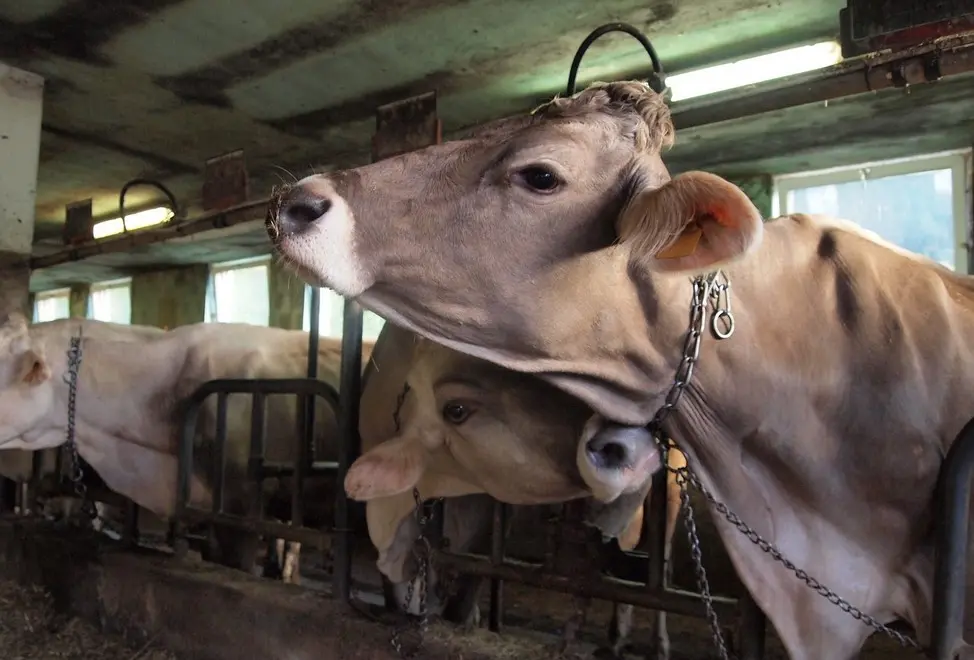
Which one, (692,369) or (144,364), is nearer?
Answer: (692,369)

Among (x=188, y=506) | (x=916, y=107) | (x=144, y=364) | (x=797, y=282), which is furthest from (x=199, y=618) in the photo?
(x=916, y=107)

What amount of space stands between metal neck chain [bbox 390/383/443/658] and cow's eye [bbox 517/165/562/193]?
51.5 inches

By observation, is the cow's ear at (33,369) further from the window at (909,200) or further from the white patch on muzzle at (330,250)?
the window at (909,200)

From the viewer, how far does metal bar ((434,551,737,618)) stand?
6.73ft

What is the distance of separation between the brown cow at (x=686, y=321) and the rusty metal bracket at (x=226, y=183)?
2199mm

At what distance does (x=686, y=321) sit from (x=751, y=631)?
0.84 metres

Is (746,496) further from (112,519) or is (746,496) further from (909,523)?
(112,519)

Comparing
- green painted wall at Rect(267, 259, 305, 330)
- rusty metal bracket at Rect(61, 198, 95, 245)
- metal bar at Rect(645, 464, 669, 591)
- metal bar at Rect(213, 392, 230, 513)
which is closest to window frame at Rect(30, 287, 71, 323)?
green painted wall at Rect(267, 259, 305, 330)

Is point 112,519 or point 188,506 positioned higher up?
point 188,506

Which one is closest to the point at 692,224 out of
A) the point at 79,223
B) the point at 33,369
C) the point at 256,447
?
the point at 256,447

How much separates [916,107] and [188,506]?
4.71 meters

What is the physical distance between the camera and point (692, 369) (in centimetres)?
170

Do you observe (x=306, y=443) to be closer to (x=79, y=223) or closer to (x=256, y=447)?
(x=256, y=447)

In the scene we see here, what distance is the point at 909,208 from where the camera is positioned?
20.0ft
